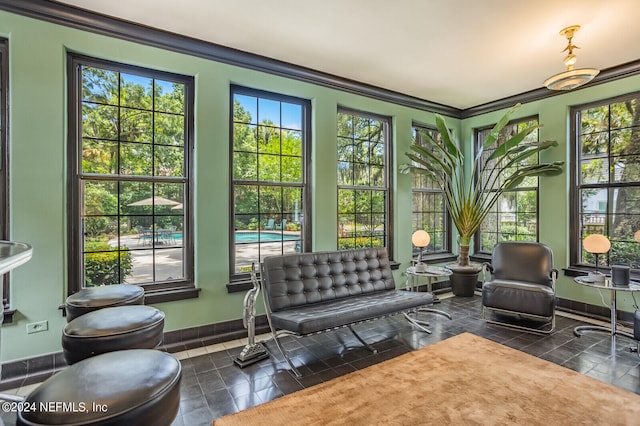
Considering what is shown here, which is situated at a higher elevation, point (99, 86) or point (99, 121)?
point (99, 86)

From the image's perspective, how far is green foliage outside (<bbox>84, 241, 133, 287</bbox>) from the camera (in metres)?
3.09

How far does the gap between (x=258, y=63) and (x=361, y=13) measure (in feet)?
4.61

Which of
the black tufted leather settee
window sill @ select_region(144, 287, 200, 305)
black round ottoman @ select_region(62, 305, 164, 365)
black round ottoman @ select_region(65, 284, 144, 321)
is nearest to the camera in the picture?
black round ottoman @ select_region(62, 305, 164, 365)

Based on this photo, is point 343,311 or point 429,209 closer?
point 343,311

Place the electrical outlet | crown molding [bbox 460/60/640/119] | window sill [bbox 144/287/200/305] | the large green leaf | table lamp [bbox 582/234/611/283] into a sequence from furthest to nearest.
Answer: the large green leaf
crown molding [bbox 460/60/640/119]
table lamp [bbox 582/234/611/283]
window sill [bbox 144/287/200/305]
the electrical outlet

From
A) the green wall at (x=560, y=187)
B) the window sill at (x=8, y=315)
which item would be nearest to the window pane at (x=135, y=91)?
the window sill at (x=8, y=315)

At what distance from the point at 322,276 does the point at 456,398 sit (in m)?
1.73

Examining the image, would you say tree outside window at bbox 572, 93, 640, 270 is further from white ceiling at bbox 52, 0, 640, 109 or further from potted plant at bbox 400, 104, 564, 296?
white ceiling at bbox 52, 0, 640, 109

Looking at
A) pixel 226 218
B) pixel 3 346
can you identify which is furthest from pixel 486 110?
pixel 3 346

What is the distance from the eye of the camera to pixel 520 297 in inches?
151

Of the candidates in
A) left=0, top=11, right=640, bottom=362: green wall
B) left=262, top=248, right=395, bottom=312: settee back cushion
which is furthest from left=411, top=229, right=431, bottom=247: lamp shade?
left=0, top=11, right=640, bottom=362: green wall

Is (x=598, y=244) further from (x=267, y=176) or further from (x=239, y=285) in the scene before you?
(x=239, y=285)

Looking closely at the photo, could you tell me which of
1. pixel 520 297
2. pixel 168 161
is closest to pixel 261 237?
pixel 168 161

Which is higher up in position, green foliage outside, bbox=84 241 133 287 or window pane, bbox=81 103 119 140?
window pane, bbox=81 103 119 140
